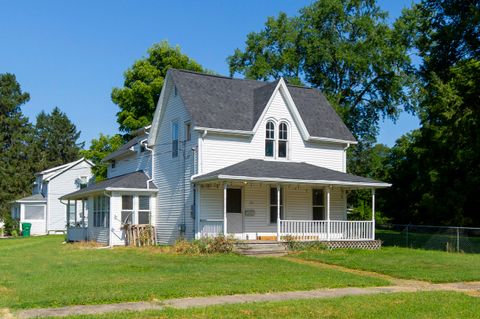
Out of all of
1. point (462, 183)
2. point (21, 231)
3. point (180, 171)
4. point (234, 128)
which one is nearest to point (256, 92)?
point (234, 128)

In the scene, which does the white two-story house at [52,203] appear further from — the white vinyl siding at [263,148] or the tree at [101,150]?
the white vinyl siding at [263,148]

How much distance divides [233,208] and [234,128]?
3602 mm

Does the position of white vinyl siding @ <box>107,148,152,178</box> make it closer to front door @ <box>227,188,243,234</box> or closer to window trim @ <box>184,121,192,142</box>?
window trim @ <box>184,121,192,142</box>

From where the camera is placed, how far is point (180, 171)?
27297 mm

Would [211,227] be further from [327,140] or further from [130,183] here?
[327,140]

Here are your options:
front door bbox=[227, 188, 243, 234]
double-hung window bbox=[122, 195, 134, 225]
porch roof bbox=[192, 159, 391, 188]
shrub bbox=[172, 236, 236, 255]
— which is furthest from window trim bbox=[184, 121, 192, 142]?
shrub bbox=[172, 236, 236, 255]

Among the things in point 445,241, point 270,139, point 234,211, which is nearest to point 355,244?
point 445,241

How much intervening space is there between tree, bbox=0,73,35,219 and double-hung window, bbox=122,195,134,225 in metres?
47.0

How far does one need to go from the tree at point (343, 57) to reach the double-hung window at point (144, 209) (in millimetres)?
18540

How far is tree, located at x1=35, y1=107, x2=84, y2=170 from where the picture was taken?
9162 cm

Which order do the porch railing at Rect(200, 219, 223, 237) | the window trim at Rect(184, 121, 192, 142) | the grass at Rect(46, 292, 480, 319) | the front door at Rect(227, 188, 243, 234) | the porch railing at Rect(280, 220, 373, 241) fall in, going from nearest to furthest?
the grass at Rect(46, 292, 480, 319)
the porch railing at Rect(200, 219, 223, 237)
the porch railing at Rect(280, 220, 373, 241)
the front door at Rect(227, 188, 243, 234)
the window trim at Rect(184, 121, 192, 142)

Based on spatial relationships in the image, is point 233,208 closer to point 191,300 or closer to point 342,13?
point 191,300

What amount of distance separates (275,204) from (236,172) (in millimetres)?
3915

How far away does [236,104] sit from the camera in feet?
92.2
